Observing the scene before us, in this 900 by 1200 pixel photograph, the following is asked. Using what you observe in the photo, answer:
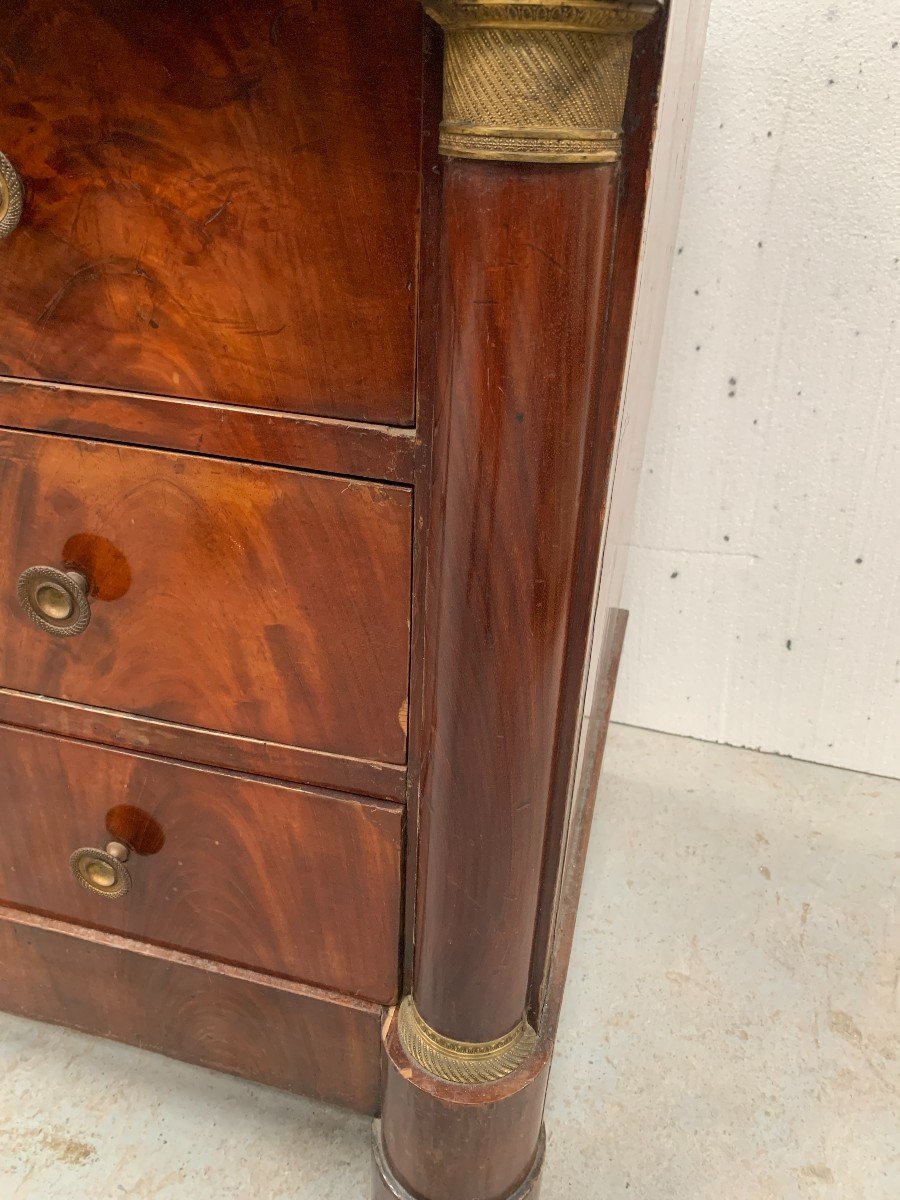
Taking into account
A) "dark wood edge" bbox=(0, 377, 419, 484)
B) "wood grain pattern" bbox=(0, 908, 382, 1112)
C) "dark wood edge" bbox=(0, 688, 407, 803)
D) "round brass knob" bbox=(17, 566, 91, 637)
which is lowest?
"wood grain pattern" bbox=(0, 908, 382, 1112)

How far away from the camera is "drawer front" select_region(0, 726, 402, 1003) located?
688 mm

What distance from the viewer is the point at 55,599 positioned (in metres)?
0.63

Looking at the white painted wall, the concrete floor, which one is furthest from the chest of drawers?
the white painted wall

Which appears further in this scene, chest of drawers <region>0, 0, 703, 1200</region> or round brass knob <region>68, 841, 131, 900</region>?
round brass knob <region>68, 841, 131, 900</region>

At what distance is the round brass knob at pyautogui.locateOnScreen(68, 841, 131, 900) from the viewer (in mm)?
730

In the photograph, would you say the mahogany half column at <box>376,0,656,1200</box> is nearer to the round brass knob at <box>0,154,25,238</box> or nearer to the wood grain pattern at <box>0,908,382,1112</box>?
the wood grain pattern at <box>0,908,382,1112</box>

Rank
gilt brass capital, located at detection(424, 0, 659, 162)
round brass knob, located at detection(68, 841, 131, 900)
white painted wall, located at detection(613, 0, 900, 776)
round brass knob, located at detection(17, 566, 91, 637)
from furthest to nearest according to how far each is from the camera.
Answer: white painted wall, located at detection(613, 0, 900, 776) < round brass knob, located at detection(68, 841, 131, 900) < round brass knob, located at detection(17, 566, 91, 637) < gilt brass capital, located at detection(424, 0, 659, 162)

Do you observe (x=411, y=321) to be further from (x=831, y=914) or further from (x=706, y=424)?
(x=831, y=914)

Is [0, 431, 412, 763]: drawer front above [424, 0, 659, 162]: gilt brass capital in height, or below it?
below

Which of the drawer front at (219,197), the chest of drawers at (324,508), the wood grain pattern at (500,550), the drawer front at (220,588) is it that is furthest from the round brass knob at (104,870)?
the drawer front at (219,197)

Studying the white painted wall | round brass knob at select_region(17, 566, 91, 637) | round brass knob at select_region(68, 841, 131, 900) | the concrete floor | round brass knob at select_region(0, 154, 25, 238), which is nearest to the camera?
round brass knob at select_region(0, 154, 25, 238)

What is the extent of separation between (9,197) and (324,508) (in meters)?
0.22

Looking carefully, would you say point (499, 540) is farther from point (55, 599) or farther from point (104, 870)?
point (104, 870)

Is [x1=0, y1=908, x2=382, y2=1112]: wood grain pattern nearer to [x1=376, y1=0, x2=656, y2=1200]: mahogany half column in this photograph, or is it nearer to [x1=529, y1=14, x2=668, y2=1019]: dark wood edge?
[x1=376, y1=0, x2=656, y2=1200]: mahogany half column
